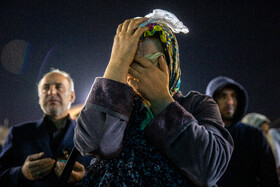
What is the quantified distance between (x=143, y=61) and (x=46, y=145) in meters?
2.11

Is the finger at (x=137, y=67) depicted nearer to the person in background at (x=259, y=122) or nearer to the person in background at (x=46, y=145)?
the person in background at (x=46, y=145)

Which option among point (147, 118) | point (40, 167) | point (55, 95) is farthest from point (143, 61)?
point (55, 95)

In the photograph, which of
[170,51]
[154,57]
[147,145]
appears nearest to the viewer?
[147,145]

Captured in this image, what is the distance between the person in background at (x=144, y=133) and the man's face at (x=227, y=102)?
2.10m

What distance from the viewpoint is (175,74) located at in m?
1.34

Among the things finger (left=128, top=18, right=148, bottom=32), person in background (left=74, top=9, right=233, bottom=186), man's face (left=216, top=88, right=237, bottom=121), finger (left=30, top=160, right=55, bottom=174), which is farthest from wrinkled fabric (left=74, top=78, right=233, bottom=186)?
man's face (left=216, top=88, right=237, bottom=121)

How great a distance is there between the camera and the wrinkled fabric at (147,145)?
3.20ft

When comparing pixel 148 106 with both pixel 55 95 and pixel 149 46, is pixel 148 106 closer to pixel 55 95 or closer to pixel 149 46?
pixel 149 46

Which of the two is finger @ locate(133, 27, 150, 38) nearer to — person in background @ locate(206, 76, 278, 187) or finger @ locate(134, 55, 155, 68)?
finger @ locate(134, 55, 155, 68)

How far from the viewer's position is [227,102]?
3334 millimetres

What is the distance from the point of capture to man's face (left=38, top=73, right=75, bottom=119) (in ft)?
10.5

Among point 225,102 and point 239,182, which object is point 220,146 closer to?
point 239,182

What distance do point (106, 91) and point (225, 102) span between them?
8.67 feet

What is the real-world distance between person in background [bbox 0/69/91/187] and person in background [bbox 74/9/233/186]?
134 cm
